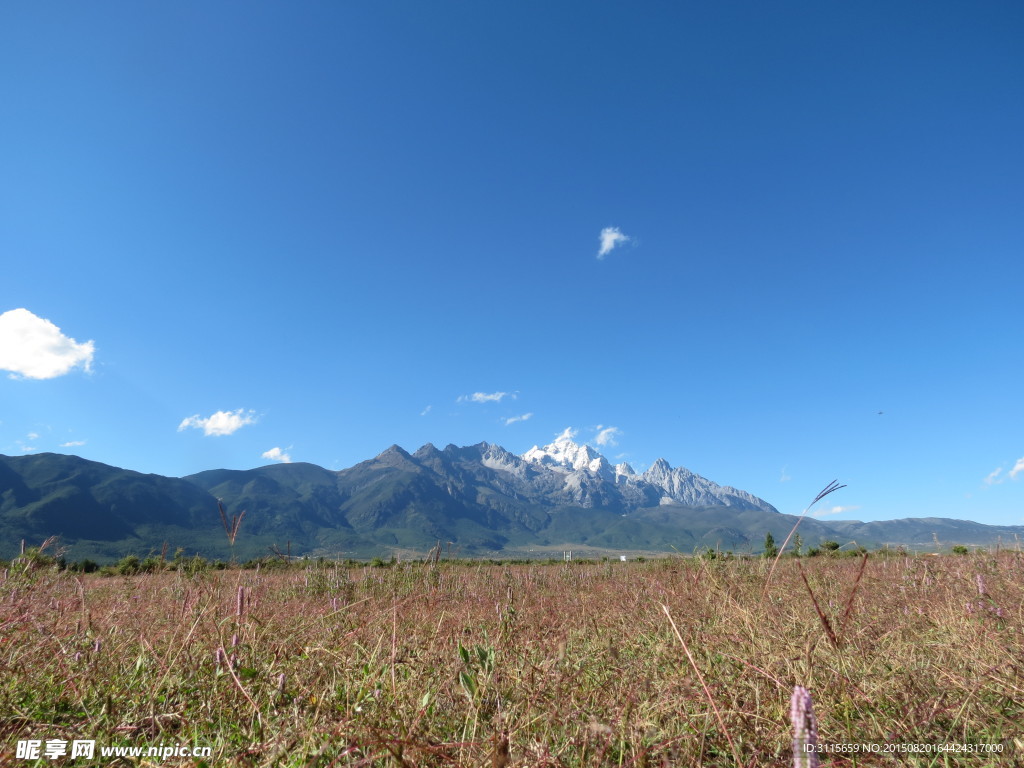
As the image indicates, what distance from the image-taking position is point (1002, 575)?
7.55m

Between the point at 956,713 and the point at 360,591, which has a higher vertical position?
the point at 956,713

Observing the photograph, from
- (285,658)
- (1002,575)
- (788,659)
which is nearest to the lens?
(788,659)

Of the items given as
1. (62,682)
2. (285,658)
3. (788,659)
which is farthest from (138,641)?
(788,659)

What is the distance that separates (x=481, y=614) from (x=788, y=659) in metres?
4.63

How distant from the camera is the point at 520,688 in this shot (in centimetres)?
339

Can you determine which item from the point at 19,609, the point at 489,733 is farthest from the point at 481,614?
the point at 19,609

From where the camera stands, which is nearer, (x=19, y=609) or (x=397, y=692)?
(x=397, y=692)

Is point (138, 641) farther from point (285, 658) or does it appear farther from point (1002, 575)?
point (1002, 575)

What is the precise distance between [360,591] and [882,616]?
355 inches

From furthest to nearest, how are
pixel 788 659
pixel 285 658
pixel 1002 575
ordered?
pixel 1002 575, pixel 285 658, pixel 788 659

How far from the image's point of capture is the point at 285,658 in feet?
12.9

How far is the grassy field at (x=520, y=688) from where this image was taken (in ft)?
8.22

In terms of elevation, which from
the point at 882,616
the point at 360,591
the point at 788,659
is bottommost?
the point at 360,591

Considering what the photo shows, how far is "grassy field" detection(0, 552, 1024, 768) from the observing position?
251cm
